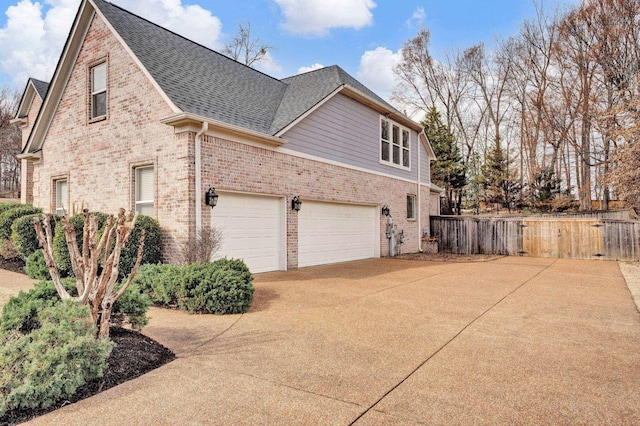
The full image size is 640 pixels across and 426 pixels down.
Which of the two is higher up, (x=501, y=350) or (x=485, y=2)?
(x=485, y=2)

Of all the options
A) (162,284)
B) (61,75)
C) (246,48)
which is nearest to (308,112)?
(162,284)

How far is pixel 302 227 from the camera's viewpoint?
1139 centimetres

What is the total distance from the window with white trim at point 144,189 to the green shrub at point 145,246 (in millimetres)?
846

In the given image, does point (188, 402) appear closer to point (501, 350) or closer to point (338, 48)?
point (501, 350)

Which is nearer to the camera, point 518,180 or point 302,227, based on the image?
point 302,227

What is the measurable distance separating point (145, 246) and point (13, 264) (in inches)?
191

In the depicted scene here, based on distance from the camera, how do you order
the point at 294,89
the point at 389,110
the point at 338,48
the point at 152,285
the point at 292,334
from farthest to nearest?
the point at 338,48 < the point at 389,110 < the point at 294,89 < the point at 152,285 < the point at 292,334

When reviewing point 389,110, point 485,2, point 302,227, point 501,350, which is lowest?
point 501,350

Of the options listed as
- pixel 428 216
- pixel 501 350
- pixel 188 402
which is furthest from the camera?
pixel 428 216

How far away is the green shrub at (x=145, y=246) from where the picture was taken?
788 cm

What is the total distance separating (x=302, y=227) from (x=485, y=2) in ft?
39.7

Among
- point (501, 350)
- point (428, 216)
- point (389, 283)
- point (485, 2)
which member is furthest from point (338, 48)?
point (501, 350)

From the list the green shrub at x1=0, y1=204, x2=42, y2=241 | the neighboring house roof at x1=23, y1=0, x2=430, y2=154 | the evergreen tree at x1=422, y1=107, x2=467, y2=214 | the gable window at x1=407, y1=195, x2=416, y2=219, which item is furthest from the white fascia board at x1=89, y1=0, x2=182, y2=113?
the evergreen tree at x1=422, y1=107, x2=467, y2=214

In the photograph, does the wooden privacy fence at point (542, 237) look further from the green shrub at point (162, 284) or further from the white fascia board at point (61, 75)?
the white fascia board at point (61, 75)
